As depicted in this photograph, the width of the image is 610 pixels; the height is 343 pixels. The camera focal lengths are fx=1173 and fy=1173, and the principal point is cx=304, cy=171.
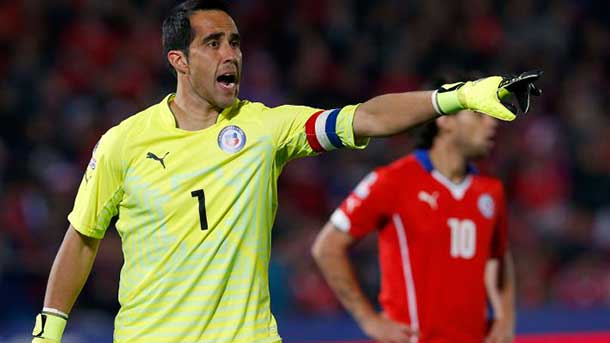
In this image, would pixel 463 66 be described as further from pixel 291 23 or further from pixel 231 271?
pixel 231 271

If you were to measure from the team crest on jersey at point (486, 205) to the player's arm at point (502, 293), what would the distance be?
1.26 feet

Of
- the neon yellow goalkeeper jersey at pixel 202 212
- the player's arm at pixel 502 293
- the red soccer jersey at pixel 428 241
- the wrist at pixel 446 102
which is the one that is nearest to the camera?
the wrist at pixel 446 102

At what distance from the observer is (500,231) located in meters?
6.51

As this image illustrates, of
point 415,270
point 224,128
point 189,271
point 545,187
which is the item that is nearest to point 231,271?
point 189,271

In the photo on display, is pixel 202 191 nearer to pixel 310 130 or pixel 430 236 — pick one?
pixel 310 130

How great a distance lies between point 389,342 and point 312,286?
366 centimetres

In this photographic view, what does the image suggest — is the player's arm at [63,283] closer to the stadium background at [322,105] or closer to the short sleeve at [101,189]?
the short sleeve at [101,189]

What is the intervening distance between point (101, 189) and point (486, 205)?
2554mm

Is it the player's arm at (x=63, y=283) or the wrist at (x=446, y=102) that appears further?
the player's arm at (x=63, y=283)

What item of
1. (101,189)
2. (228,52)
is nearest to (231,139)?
(228,52)

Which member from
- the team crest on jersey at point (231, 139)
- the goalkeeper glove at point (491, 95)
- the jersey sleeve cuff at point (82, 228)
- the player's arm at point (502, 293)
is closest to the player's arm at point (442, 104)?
the goalkeeper glove at point (491, 95)

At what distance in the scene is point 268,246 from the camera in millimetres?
4492

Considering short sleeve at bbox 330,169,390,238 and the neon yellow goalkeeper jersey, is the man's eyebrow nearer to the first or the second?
the neon yellow goalkeeper jersey

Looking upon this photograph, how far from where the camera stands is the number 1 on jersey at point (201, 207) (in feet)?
14.4
